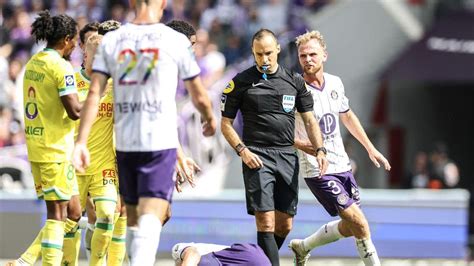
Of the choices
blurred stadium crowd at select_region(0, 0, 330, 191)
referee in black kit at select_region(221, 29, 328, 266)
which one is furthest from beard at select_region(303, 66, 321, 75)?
blurred stadium crowd at select_region(0, 0, 330, 191)

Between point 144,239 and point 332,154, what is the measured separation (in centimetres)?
344

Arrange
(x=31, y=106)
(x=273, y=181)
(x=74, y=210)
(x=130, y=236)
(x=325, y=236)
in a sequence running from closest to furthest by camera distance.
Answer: (x=130, y=236) < (x=31, y=106) < (x=74, y=210) < (x=273, y=181) < (x=325, y=236)

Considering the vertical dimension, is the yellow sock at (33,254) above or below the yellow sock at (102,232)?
below

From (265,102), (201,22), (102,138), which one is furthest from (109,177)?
(201,22)

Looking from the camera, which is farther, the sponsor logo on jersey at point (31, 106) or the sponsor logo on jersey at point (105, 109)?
the sponsor logo on jersey at point (105, 109)

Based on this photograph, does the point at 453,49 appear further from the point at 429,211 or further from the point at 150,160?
the point at 150,160

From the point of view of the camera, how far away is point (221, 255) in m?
10.2

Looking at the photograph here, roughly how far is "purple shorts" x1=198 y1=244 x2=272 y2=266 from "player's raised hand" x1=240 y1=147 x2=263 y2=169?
0.84 meters

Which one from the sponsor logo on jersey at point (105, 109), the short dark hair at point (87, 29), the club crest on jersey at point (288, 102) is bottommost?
the sponsor logo on jersey at point (105, 109)

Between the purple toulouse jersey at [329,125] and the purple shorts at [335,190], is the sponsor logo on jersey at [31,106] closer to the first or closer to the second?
the purple toulouse jersey at [329,125]

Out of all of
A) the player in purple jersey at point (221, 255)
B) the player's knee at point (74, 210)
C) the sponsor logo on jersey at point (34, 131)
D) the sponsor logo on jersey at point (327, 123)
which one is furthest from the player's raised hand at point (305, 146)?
the sponsor logo on jersey at point (34, 131)

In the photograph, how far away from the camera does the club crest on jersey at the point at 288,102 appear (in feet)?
35.6

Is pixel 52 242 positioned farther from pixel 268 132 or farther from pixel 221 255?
pixel 268 132

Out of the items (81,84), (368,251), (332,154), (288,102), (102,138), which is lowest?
(368,251)
